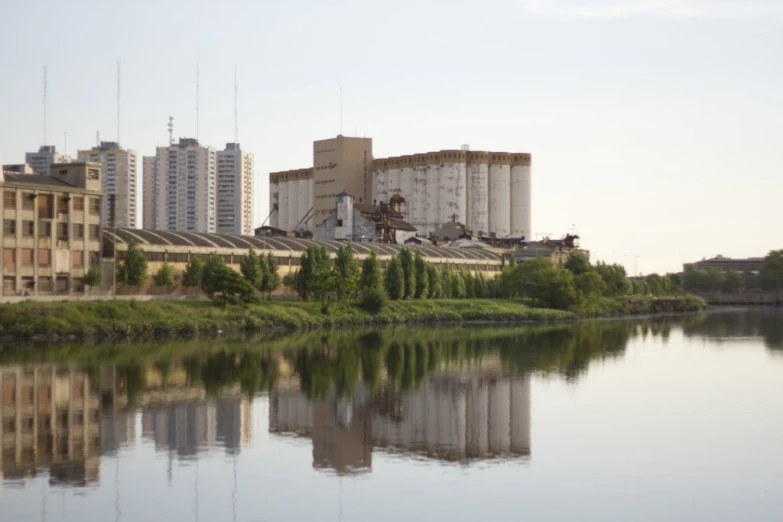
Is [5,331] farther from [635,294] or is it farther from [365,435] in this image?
[635,294]

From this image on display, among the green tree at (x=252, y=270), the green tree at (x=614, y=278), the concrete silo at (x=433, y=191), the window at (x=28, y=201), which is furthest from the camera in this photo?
the concrete silo at (x=433, y=191)

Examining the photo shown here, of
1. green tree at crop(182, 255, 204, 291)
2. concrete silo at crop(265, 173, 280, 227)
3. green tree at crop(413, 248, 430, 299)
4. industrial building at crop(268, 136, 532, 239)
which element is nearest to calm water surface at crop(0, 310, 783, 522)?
green tree at crop(182, 255, 204, 291)

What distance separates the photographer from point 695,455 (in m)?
25.3

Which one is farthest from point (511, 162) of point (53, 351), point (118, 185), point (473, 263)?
point (53, 351)

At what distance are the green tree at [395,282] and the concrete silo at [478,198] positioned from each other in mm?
63876

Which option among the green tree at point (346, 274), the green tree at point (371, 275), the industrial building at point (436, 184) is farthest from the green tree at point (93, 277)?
the industrial building at point (436, 184)

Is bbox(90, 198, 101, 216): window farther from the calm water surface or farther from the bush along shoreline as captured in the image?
the calm water surface

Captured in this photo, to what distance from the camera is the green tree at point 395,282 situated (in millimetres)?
92812

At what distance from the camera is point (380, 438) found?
26.6 m

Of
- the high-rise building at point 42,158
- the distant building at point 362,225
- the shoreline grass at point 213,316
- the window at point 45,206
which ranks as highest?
the high-rise building at point 42,158

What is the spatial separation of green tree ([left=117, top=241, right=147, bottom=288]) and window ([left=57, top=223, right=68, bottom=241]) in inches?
198

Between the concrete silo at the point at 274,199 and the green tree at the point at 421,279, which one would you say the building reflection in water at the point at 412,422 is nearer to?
the green tree at the point at 421,279

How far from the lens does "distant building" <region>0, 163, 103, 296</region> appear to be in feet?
211

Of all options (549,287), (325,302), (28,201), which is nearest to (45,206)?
(28,201)
